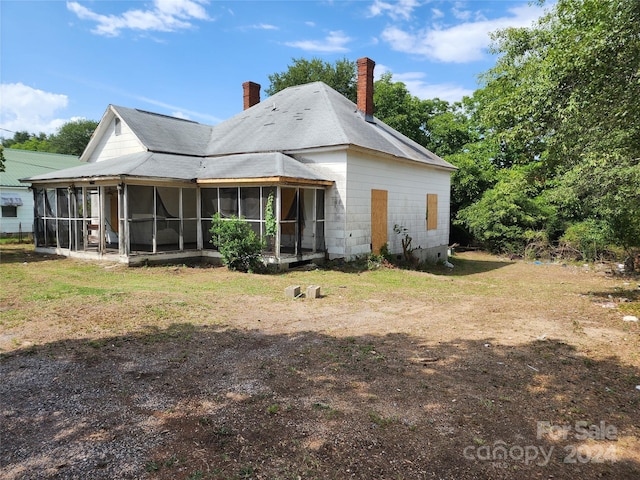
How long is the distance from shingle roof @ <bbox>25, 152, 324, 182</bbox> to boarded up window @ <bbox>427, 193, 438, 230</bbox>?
7.37 m

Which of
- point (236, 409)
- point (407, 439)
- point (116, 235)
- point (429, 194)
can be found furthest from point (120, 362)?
point (429, 194)

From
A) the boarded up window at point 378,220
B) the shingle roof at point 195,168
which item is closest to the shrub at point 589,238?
the boarded up window at point 378,220

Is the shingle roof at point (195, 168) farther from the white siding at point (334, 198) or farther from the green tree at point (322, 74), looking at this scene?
the green tree at point (322, 74)

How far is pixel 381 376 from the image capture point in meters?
4.73

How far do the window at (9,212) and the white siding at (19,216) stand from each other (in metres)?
0.12

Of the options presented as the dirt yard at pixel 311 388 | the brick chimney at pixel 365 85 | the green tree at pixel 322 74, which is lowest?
the dirt yard at pixel 311 388

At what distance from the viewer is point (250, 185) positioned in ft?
42.9

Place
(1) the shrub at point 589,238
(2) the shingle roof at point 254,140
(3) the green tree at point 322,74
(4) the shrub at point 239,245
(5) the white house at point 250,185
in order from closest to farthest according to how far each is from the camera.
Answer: (4) the shrub at point 239,245
(5) the white house at point 250,185
(2) the shingle roof at point 254,140
(1) the shrub at point 589,238
(3) the green tree at point 322,74

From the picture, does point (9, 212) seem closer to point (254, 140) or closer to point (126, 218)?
point (126, 218)

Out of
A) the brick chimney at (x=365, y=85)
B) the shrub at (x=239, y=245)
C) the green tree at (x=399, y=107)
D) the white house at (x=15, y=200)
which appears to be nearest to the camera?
the shrub at (x=239, y=245)

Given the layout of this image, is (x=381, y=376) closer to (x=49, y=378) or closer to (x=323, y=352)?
(x=323, y=352)

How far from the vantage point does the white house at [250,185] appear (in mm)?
13312

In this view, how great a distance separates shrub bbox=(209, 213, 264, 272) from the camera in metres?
12.4

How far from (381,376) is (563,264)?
1757cm
